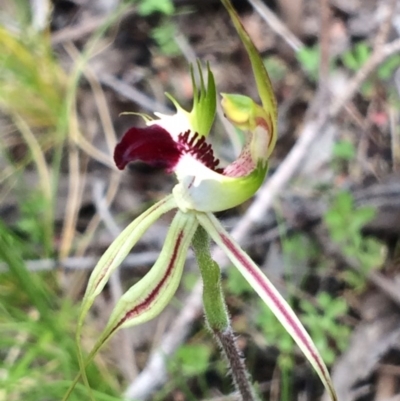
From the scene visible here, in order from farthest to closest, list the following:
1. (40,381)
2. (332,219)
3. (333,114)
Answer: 1. (333,114)
2. (332,219)
3. (40,381)

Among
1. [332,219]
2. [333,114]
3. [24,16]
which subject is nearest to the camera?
[332,219]

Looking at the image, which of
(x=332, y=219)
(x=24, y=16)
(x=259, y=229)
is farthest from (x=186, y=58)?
(x=332, y=219)

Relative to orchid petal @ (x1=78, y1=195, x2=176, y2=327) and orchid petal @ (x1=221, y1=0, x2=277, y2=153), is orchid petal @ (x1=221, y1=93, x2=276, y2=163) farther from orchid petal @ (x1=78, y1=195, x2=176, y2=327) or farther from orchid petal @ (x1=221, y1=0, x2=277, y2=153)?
orchid petal @ (x1=78, y1=195, x2=176, y2=327)

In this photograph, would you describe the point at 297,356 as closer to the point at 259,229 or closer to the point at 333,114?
the point at 259,229

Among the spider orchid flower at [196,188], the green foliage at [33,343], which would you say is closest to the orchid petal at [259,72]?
the spider orchid flower at [196,188]

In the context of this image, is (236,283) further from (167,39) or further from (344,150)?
(167,39)

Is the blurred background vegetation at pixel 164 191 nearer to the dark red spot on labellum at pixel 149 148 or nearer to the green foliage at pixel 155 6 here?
the green foliage at pixel 155 6

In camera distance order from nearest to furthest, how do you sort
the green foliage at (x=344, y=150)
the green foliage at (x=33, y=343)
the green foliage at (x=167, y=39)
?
the green foliage at (x=33, y=343)
the green foliage at (x=344, y=150)
the green foliage at (x=167, y=39)
